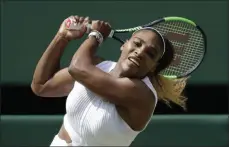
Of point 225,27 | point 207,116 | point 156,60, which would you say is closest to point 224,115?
point 207,116

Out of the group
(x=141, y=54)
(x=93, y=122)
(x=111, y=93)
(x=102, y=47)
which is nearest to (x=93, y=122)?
(x=93, y=122)

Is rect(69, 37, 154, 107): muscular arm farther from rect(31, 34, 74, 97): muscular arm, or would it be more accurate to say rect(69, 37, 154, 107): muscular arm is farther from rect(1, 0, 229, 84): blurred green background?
rect(1, 0, 229, 84): blurred green background

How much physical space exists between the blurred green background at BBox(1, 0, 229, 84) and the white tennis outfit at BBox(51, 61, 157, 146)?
2188mm

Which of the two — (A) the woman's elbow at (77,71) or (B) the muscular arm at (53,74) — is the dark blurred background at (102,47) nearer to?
(B) the muscular arm at (53,74)

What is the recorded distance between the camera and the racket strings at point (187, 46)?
2636 mm

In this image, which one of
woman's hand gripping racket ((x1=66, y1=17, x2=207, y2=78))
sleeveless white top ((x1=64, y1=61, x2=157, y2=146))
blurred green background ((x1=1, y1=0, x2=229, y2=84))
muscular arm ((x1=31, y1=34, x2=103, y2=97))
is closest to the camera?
sleeveless white top ((x1=64, y1=61, x2=157, y2=146))

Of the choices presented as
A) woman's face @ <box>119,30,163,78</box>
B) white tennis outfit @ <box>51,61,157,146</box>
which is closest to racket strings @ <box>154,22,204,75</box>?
woman's face @ <box>119,30,163,78</box>

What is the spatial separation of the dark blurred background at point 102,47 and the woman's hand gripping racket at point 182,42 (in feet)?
4.10

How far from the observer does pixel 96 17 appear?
4238 mm

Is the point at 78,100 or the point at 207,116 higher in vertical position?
the point at 78,100

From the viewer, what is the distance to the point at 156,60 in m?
2.08

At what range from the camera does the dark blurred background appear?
4.23 metres

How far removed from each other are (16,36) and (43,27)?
0.73ft

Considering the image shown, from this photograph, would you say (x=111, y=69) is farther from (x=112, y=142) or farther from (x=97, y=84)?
(x=112, y=142)
